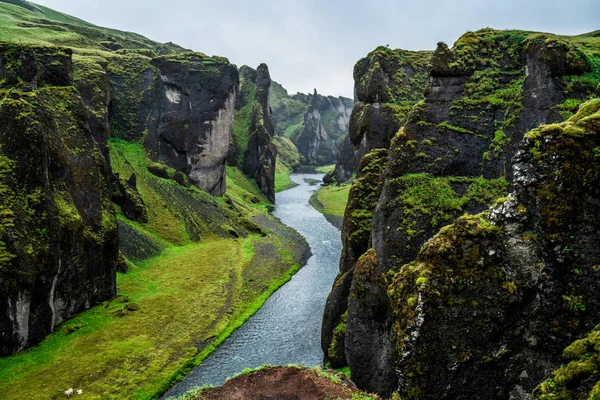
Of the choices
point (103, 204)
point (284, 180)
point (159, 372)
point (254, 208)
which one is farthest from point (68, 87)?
point (284, 180)

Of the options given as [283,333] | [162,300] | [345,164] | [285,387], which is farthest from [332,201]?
[285,387]

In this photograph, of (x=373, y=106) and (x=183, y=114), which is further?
(x=183, y=114)

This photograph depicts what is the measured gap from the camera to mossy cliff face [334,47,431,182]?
46812 mm

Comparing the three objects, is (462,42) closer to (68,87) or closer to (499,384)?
(499,384)

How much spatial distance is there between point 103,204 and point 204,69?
63672mm

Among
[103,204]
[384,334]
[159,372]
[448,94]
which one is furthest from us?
[103,204]

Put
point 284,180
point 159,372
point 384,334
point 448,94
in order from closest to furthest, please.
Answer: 1. point 384,334
2. point 448,94
3. point 159,372
4. point 284,180

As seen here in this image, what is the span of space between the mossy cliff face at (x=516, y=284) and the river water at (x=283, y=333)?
22040 mm

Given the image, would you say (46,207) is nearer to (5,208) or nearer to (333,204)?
(5,208)

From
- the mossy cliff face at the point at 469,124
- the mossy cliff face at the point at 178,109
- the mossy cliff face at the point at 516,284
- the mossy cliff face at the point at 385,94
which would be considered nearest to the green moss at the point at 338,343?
the mossy cliff face at the point at 469,124

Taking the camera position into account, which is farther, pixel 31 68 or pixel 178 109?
pixel 178 109

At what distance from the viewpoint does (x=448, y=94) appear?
96.3 ft

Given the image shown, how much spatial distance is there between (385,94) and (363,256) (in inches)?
1186

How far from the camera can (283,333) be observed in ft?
131
